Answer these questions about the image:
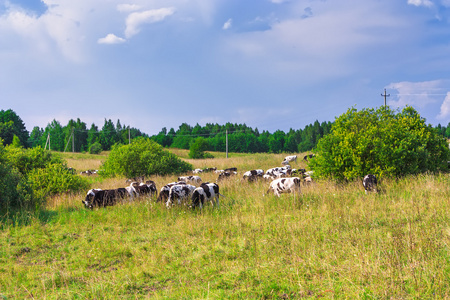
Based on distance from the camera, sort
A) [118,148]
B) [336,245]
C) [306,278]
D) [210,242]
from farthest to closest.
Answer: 1. [118,148]
2. [210,242]
3. [336,245]
4. [306,278]

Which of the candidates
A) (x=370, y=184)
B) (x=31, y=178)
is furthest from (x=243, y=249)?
(x=31, y=178)

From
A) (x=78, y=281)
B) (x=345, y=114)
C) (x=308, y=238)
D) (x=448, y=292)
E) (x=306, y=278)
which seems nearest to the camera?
(x=448, y=292)

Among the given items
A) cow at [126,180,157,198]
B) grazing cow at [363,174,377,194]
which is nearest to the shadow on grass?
cow at [126,180,157,198]

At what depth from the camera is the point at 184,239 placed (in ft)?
25.3

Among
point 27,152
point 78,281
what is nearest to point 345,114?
point 78,281

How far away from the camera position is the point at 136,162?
80.0ft

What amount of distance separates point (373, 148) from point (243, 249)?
1020 cm

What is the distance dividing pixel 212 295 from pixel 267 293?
33.1 inches

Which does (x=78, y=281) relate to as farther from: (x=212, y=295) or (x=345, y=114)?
(x=345, y=114)

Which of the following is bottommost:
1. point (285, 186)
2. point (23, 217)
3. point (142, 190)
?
point (23, 217)

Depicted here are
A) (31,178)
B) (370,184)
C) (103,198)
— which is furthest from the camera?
(31,178)

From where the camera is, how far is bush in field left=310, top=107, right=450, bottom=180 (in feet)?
45.8

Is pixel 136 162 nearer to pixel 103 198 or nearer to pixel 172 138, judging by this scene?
pixel 103 198

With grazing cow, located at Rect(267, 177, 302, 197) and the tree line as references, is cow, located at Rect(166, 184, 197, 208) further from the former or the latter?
the tree line
